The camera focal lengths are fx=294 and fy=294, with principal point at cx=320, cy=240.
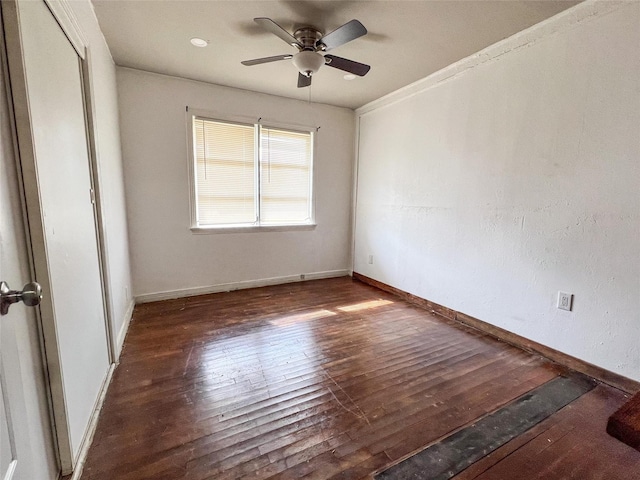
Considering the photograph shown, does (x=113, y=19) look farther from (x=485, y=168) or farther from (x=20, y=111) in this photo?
(x=485, y=168)

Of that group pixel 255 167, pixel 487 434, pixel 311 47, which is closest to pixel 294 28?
pixel 311 47

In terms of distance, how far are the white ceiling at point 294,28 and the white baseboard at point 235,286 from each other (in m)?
2.46

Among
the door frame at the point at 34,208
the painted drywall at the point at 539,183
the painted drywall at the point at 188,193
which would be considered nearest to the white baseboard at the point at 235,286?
the painted drywall at the point at 188,193

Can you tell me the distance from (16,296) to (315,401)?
1.54 metres

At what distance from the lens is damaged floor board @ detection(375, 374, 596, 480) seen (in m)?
1.35

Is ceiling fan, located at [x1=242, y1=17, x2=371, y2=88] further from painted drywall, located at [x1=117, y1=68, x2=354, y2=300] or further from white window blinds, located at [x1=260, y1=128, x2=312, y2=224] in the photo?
white window blinds, located at [x1=260, y1=128, x2=312, y2=224]

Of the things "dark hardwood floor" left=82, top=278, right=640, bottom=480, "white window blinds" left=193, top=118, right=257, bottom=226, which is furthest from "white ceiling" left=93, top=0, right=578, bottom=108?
"dark hardwood floor" left=82, top=278, right=640, bottom=480

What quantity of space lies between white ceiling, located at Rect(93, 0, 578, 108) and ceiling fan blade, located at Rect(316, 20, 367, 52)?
0.20 m

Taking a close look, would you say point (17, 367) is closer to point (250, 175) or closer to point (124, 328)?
point (124, 328)

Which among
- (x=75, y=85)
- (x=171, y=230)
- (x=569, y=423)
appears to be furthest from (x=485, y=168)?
(x=171, y=230)

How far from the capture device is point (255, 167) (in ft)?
12.5

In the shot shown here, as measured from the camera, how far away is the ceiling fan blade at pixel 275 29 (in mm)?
1905

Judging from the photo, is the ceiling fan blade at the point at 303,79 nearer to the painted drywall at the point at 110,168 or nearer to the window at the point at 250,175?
the window at the point at 250,175

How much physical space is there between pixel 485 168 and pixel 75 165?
308cm
